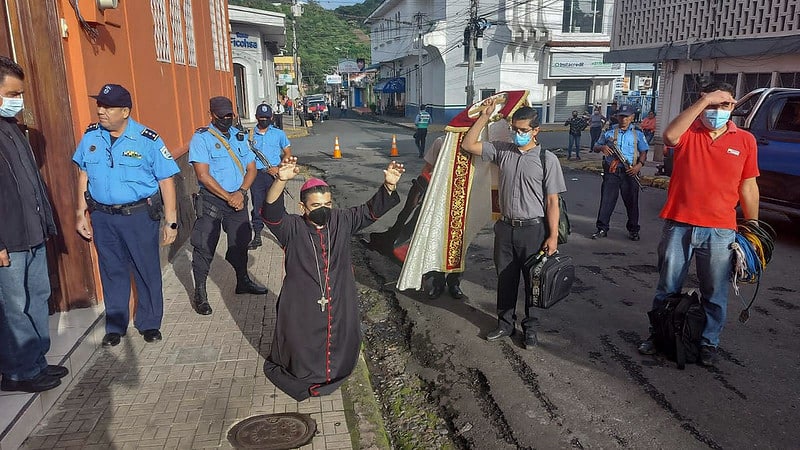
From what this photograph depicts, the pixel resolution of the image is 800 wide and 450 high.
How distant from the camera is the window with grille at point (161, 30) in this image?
724 centimetres

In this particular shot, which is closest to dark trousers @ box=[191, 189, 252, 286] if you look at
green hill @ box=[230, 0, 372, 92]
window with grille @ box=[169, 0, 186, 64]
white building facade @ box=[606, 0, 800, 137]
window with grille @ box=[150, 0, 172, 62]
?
window with grille @ box=[150, 0, 172, 62]

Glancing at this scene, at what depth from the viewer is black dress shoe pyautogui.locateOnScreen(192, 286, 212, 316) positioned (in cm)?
540

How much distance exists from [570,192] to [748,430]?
9.15 metres

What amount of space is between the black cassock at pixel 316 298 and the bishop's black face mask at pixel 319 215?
0.12 m

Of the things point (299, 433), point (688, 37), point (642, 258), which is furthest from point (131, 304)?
point (688, 37)

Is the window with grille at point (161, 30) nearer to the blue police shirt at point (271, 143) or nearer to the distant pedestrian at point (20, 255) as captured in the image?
the blue police shirt at point (271, 143)

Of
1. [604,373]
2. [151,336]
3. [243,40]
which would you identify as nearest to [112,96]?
[151,336]

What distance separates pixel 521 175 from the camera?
15.0 feet

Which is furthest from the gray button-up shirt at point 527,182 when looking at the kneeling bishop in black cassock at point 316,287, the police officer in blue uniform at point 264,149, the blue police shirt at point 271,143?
the blue police shirt at point 271,143

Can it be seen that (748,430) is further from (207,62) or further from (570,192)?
(207,62)

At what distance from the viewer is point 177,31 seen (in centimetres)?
868

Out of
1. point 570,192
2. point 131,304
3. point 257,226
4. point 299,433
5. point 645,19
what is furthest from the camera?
point 645,19

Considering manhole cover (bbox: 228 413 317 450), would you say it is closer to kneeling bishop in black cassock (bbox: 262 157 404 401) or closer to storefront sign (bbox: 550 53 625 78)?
kneeling bishop in black cassock (bbox: 262 157 404 401)

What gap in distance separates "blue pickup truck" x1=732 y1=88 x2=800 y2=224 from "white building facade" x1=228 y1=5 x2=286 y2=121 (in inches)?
880
